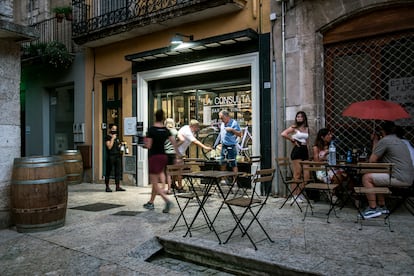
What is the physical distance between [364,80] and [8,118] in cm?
621

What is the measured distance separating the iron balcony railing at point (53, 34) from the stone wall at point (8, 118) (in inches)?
246

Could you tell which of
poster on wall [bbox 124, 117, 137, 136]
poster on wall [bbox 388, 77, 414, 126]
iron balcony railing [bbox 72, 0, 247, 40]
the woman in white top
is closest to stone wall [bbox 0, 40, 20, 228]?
iron balcony railing [bbox 72, 0, 247, 40]

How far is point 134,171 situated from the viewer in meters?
10.4

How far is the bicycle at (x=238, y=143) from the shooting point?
900 centimetres

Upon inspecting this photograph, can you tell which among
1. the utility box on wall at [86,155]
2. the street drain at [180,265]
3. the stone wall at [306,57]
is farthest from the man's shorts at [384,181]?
the utility box on wall at [86,155]

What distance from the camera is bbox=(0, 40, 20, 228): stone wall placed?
18.4 feet

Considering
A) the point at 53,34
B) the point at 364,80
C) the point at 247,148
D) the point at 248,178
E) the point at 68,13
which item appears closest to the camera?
the point at 364,80

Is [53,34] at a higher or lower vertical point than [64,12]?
lower

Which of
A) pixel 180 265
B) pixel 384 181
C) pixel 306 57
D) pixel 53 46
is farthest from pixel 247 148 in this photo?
pixel 53 46

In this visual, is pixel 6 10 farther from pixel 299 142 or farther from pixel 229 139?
pixel 299 142

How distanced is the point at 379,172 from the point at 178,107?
6.25 m

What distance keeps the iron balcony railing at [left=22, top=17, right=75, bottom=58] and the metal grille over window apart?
8353 mm

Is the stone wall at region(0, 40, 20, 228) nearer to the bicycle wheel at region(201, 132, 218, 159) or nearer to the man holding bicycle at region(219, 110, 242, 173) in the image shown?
the man holding bicycle at region(219, 110, 242, 173)

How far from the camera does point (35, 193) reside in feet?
17.2
